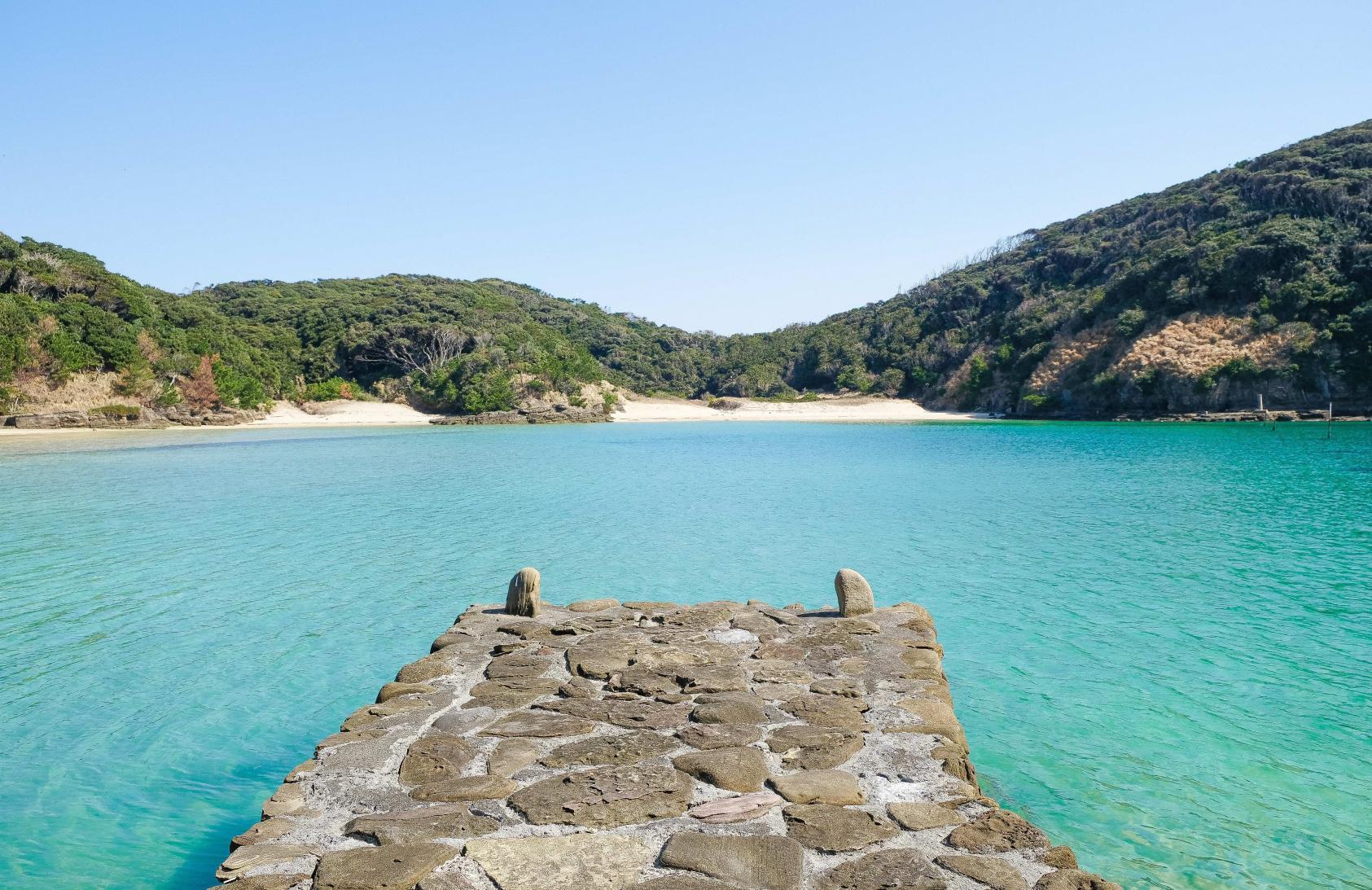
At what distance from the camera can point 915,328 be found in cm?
8788

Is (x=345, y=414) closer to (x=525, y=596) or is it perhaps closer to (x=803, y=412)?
(x=803, y=412)

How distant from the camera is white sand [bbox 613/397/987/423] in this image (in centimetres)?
7338

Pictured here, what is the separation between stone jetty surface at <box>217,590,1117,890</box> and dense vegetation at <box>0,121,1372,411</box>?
55112mm

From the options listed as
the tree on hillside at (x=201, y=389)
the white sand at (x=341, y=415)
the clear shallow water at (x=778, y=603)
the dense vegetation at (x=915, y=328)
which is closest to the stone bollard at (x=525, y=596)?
the clear shallow water at (x=778, y=603)

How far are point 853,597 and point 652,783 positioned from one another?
13.4ft

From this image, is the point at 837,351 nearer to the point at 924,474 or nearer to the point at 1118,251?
the point at 1118,251

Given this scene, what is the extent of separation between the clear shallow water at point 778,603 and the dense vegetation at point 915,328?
3228cm

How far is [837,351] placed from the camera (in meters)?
89.7

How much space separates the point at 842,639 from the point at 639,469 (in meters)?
21.8

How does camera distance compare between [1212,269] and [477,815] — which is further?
[1212,269]

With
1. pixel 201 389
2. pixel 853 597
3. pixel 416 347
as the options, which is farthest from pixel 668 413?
pixel 853 597

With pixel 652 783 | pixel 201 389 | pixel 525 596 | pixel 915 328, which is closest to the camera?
pixel 652 783

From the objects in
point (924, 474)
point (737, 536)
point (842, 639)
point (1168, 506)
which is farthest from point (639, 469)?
point (842, 639)

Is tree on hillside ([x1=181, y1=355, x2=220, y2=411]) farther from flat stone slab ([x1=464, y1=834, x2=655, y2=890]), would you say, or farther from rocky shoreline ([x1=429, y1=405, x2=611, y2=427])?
flat stone slab ([x1=464, y1=834, x2=655, y2=890])
